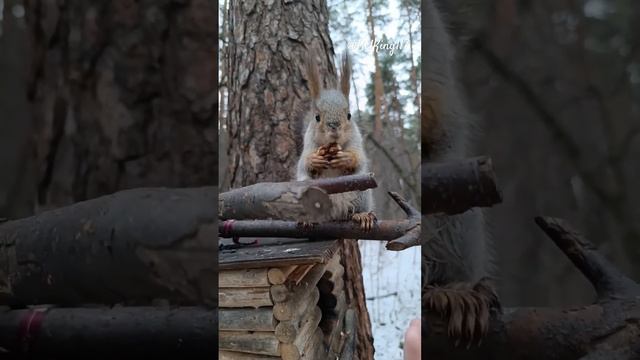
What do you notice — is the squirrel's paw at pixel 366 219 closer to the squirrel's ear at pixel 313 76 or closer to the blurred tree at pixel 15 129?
the squirrel's ear at pixel 313 76

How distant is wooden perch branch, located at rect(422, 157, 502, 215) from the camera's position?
45 cm

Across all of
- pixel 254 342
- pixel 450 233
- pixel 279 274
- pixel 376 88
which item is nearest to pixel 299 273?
pixel 279 274

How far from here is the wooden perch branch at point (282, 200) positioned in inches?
36.2

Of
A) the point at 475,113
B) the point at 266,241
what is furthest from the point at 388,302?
the point at 475,113

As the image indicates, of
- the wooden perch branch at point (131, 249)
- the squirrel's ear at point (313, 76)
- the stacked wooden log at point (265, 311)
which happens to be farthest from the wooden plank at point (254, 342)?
the wooden perch branch at point (131, 249)

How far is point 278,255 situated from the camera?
36.0 inches

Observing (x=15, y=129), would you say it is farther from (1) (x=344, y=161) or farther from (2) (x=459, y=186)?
(1) (x=344, y=161)

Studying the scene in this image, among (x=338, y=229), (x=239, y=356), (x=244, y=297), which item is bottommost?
(x=239, y=356)

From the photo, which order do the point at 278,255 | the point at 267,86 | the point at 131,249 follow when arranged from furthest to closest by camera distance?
the point at 267,86 → the point at 278,255 → the point at 131,249

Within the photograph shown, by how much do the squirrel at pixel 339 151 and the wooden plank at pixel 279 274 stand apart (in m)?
0.12

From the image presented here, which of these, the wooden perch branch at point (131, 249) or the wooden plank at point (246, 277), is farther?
the wooden plank at point (246, 277)

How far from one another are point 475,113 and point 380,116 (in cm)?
51

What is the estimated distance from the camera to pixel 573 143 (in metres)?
0.44

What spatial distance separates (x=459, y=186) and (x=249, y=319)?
0.60 m
